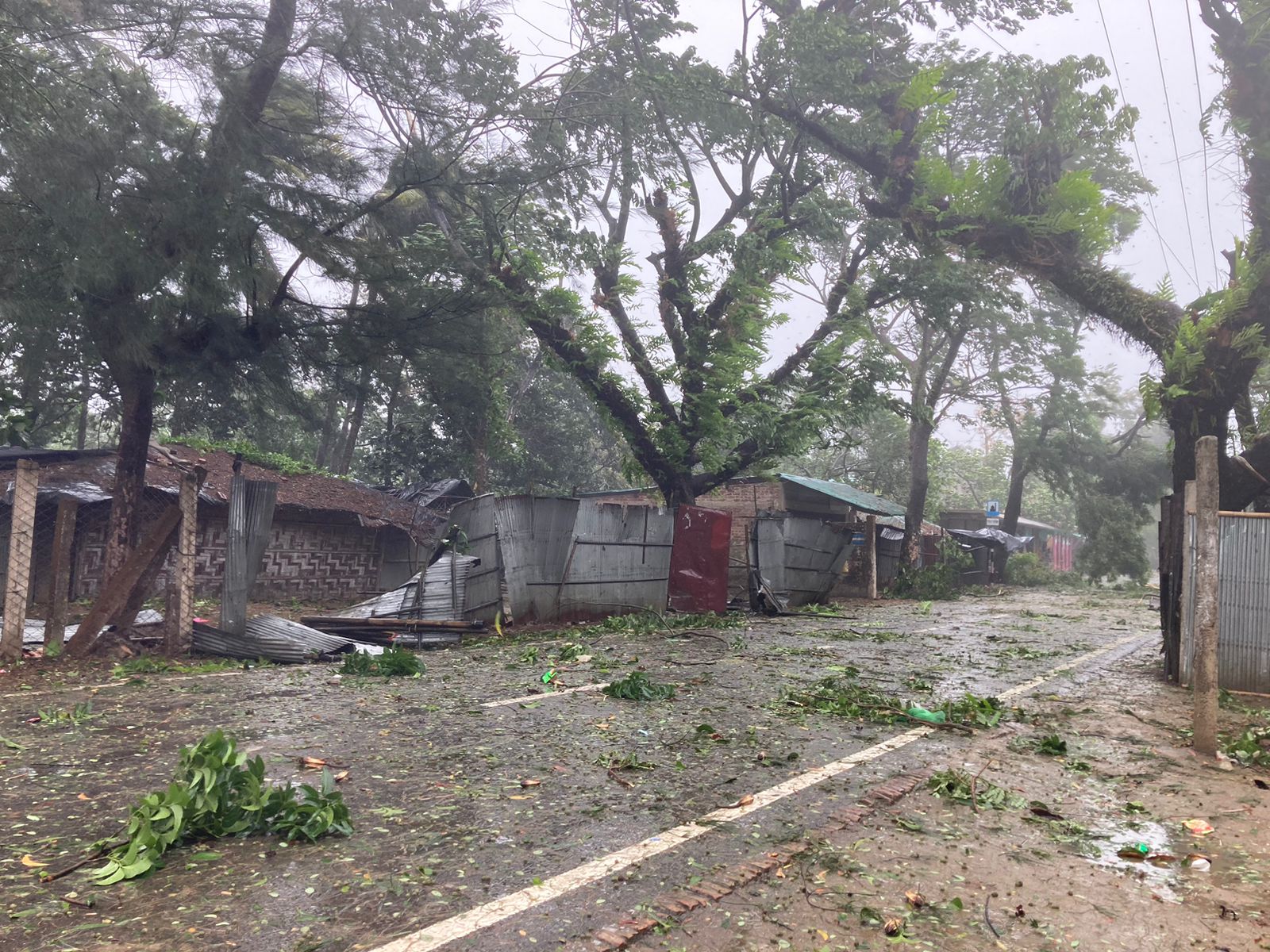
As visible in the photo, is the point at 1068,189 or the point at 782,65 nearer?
the point at 1068,189

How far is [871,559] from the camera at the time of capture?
19859 mm

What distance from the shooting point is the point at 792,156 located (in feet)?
48.9

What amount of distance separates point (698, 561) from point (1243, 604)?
7.68 m

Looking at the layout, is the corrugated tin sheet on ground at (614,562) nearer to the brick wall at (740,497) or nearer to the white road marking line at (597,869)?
the white road marking line at (597,869)

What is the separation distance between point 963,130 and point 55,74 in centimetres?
2068

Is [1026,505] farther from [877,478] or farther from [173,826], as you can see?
[173,826]

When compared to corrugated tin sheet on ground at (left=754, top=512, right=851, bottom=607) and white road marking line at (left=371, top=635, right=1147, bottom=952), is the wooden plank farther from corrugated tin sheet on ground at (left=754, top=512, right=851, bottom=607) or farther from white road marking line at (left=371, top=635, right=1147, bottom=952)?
corrugated tin sheet on ground at (left=754, top=512, right=851, bottom=607)

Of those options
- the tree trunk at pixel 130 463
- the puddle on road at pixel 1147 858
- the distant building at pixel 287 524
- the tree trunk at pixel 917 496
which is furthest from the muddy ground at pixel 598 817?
the tree trunk at pixel 917 496

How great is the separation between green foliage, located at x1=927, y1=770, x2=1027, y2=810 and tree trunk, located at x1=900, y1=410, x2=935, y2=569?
63.3 feet

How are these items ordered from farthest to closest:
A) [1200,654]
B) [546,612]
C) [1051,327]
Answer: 1. [1051,327]
2. [546,612]
3. [1200,654]

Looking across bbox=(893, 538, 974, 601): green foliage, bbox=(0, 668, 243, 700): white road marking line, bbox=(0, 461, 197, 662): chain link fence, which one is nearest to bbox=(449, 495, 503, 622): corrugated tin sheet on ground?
bbox=(0, 461, 197, 662): chain link fence

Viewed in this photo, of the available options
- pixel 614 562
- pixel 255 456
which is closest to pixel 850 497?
pixel 614 562

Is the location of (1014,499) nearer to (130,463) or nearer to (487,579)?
(487,579)

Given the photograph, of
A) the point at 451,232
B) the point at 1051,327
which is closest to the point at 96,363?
the point at 451,232
